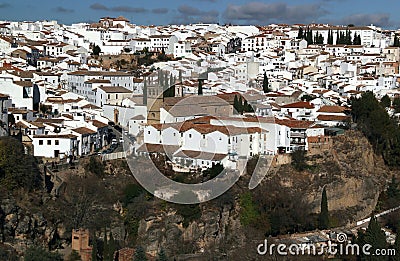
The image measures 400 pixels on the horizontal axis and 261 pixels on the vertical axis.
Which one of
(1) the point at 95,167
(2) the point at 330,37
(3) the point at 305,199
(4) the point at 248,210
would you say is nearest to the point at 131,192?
(1) the point at 95,167

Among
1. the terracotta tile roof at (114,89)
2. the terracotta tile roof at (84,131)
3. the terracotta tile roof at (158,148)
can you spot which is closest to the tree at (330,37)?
the terracotta tile roof at (114,89)

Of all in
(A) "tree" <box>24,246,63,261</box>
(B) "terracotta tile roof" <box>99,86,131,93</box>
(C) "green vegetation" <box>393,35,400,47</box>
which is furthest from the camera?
(C) "green vegetation" <box>393,35,400,47</box>

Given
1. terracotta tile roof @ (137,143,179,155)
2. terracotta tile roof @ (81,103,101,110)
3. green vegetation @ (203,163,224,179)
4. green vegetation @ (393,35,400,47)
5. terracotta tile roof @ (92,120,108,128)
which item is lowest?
green vegetation @ (203,163,224,179)

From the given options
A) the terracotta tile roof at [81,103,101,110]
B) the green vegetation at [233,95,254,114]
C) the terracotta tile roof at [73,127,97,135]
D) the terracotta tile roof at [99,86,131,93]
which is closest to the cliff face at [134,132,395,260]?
the green vegetation at [233,95,254,114]

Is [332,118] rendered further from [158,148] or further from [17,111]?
[17,111]

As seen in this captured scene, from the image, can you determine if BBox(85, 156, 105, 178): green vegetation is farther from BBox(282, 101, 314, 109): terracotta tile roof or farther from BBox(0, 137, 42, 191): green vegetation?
BBox(282, 101, 314, 109): terracotta tile roof

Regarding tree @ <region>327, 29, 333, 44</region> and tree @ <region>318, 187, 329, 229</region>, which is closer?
tree @ <region>318, 187, 329, 229</region>

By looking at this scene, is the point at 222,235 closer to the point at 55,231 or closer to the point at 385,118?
the point at 55,231
